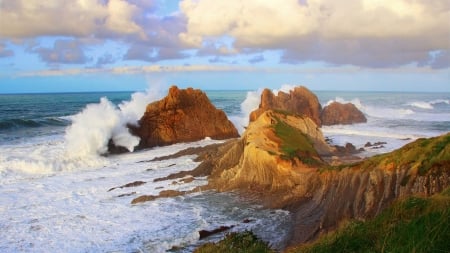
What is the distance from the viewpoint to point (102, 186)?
770 inches

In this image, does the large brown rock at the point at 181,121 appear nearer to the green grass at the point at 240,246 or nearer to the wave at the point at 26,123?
the wave at the point at 26,123

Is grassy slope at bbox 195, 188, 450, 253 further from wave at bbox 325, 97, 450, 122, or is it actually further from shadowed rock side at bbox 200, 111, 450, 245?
wave at bbox 325, 97, 450, 122

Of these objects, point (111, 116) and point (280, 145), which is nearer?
point (280, 145)

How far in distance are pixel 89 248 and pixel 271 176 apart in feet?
25.4

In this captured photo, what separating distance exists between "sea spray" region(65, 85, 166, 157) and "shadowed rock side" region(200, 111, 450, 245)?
10656 mm

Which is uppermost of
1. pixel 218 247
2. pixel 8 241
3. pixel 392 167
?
pixel 392 167

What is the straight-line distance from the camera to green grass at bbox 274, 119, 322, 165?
1748 centimetres

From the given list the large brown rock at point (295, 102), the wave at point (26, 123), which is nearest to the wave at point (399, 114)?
the large brown rock at point (295, 102)

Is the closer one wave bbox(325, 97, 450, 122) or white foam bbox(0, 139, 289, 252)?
white foam bbox(0, 139, 289, 252)

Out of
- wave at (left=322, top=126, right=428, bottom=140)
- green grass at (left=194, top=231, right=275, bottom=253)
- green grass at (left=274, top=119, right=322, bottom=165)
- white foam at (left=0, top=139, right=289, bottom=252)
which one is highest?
green grass at (left=274, top=119, right=322, bottom=165)

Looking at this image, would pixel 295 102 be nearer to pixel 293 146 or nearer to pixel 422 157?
pixel 293 146

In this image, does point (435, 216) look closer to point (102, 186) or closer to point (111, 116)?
point (102, 186)

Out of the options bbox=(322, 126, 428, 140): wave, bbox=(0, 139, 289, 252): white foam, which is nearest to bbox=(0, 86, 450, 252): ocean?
bbox=(0, 139, 289, 252): white foam

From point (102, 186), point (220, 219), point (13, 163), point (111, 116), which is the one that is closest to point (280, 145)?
point (220, 219)
